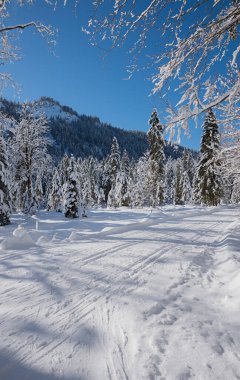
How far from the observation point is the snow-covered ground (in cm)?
254

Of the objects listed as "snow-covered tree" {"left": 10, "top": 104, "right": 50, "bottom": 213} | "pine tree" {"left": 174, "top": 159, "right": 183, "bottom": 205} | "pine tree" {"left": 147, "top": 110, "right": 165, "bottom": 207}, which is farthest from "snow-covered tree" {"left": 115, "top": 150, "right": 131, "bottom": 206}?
"pine tree" {"left": 174, "top": 159, "right": 183, "bottom": 205}

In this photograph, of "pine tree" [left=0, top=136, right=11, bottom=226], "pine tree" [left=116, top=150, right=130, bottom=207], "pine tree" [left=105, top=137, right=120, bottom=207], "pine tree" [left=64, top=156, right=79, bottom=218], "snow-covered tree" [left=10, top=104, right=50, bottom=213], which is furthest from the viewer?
"pine tree" [left=105, top=137, right=120, bottom=207]

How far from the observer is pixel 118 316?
11.4 ft

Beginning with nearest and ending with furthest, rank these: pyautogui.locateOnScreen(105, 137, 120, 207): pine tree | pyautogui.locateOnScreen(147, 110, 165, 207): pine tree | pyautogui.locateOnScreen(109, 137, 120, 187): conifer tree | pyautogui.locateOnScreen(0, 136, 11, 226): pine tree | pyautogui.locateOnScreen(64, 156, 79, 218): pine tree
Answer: pyautogui.locateOnScreen(0, 136, 11, 226): pine tree < pyautogui.locateOnScreen(64, 156, 79, 218): pine tree < pyautogui.locateOnScreen(147, 110, 165, 207): pine tree < pyautogui.locateOnScreen(105, 137, 120, 207): pine tree < pyautogui.locateOnScreen(109, 137, 120, 187): conifer tree

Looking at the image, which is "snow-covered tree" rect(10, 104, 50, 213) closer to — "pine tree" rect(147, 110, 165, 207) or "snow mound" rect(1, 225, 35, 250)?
"snow mound" rect(1, 225, 35, 250)

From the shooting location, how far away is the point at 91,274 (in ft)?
16.7

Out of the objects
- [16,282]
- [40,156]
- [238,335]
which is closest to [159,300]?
[238,335]

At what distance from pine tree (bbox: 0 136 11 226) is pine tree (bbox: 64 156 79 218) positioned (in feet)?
20.4

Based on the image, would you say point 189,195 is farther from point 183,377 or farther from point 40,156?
point 183,377

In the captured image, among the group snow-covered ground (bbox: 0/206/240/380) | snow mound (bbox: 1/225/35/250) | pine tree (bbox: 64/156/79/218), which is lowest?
snow-covered ground (bbox: 0/206/240/380)

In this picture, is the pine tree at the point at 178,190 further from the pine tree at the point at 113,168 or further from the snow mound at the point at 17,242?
the snow mound at the point at 17,242

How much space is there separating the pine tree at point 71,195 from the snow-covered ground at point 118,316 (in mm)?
16359

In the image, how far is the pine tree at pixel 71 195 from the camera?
22850mm

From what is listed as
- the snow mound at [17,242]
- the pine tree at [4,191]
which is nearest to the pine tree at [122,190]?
the pine tree at [4,191]
